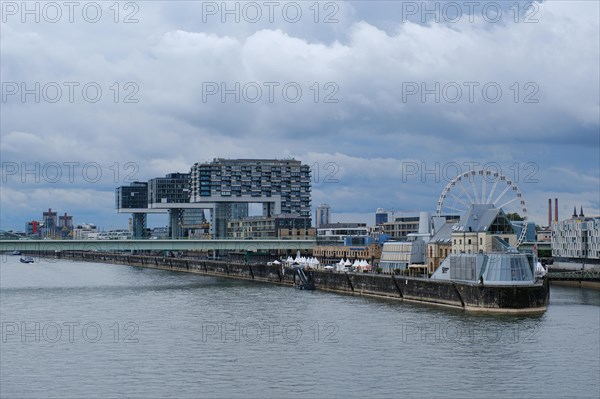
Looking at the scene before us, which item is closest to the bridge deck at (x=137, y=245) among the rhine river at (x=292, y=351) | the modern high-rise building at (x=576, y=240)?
the rhine river at (x=292, y=351)

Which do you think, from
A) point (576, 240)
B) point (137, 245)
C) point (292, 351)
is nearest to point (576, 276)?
point (576, 240)

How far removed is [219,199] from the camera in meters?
198

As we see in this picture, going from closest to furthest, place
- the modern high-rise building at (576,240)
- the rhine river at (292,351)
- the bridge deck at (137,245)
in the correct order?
the rhine river at (292,351) → the bridge deck at (137,245) → the modern high-rise building at (576,240)

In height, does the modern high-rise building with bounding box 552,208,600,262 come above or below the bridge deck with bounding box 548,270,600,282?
above

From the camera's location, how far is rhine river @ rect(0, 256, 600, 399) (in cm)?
4050

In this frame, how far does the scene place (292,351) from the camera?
50.3 metres

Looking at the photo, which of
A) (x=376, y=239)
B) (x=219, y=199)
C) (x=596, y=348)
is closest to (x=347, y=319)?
(x=596, y=348)

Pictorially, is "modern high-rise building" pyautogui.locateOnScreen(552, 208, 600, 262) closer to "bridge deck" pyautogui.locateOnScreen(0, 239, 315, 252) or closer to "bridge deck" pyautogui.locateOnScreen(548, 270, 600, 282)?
"bridge deck" pyautogui.locateOnScreen(548, 270, 600, 282)

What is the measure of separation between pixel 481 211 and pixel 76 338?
47.0 meters

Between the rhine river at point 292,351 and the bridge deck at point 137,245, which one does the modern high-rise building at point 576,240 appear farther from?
the rhine river at point 292,351

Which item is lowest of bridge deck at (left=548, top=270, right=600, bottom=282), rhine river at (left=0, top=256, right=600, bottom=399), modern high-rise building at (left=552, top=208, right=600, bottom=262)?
rhine river at (left=0, top=256, right=600, bottom=399)

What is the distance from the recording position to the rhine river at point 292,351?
40500 mm

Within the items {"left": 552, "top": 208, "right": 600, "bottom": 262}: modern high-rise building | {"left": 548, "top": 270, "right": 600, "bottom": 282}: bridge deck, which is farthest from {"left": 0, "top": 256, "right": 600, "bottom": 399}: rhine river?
{"left": 552, "top": 208, "right": 600, "bottom": 262}: modern high-rise building

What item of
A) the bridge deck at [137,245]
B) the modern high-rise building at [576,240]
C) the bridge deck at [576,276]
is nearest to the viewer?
the bridge deck at [576,276]
